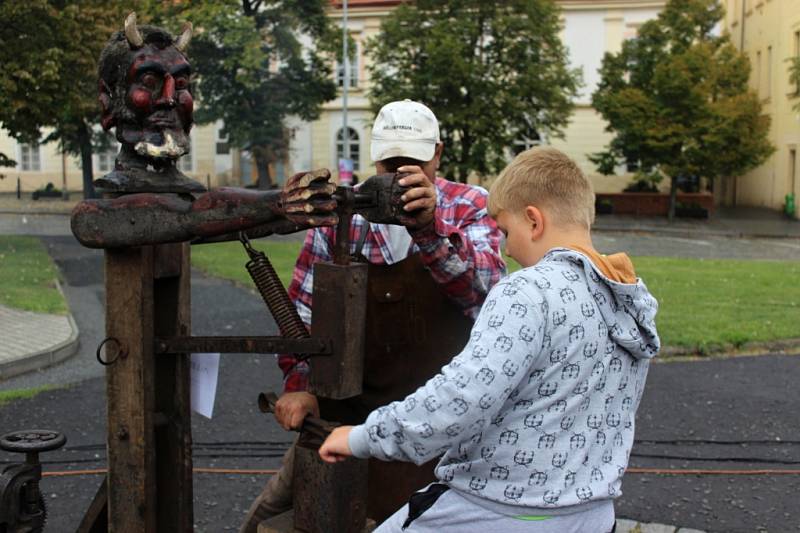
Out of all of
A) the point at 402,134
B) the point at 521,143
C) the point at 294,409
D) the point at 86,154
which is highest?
the point at 521,143

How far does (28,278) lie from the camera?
1387 cm

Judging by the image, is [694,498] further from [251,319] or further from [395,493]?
[251,319]

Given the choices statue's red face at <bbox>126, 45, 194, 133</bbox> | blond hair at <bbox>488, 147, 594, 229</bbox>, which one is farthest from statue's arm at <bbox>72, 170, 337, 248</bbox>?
blond hair at <bbox>488, 147, 594, 229</bbox>

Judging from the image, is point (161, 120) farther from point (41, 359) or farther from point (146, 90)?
point (41, 359)

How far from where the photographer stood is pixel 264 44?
105 ft

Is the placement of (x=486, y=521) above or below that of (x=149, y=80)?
below

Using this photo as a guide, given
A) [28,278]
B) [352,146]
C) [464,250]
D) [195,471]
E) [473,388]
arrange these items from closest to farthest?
[473,388]
[464,250]
[195,471]
[28,278]
[352,146]

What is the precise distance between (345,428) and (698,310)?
9.43 metres

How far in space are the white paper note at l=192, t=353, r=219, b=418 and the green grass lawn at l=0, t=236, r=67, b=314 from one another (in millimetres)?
8674

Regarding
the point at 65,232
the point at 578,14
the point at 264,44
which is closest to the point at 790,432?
the point at 65,232

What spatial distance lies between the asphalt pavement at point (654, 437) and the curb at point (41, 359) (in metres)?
0.11

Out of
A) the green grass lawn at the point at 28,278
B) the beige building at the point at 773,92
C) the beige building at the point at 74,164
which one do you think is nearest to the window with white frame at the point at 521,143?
the beige building at the point at 773,92

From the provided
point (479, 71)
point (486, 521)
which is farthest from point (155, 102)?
point (479, 71)

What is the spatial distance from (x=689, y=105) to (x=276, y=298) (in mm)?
29930
